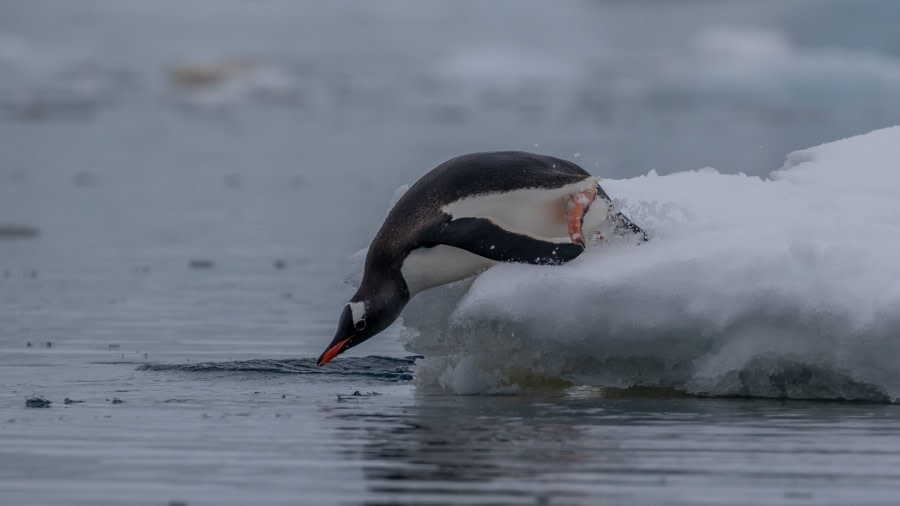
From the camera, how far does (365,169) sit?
2352 cm

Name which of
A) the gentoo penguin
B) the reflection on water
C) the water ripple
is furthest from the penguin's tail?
the water ripple

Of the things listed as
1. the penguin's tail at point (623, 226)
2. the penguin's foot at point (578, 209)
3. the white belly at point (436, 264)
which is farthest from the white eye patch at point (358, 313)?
the penguin's tail at point (623, 226)

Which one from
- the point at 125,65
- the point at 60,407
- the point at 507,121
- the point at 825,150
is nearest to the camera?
the point at 60,407

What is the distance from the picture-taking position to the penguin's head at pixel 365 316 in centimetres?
671

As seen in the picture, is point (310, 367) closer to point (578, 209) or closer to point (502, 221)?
point (502, 221)

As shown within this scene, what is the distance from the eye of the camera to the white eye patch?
671 centimetres

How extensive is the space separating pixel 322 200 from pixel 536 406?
473 inches

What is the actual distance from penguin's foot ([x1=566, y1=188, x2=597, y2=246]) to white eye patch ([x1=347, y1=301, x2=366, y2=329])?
0.92 metres

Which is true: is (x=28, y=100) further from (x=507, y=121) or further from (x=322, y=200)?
(x=322, y=200)

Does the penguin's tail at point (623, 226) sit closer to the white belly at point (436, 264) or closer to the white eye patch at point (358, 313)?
the white belly at point (436, 264)

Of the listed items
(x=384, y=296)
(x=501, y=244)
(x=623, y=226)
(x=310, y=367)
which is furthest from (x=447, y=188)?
(x=310, y=367)

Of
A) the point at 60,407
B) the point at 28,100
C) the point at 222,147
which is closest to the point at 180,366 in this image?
the point at 60,407

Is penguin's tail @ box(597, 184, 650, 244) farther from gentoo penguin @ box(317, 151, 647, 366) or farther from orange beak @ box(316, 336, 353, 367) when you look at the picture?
orange beak @ box(316, 336, 353, 367)

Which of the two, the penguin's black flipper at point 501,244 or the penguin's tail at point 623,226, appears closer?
the penguin's black flipper at point 501,244
